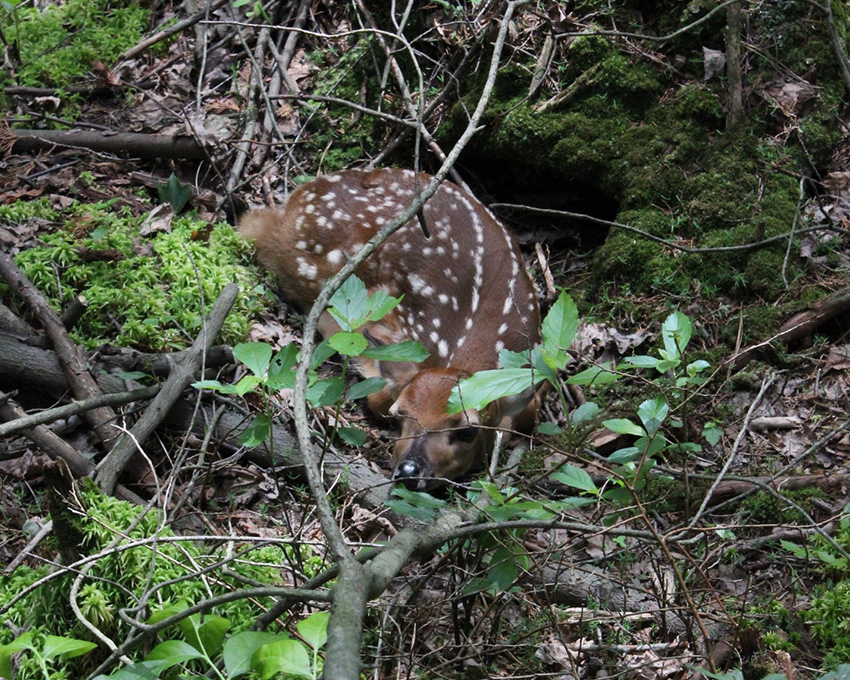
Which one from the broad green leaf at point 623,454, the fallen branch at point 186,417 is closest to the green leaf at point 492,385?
the broad green leaf at point 623,454

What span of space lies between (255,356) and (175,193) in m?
3.25

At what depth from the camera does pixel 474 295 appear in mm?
4910

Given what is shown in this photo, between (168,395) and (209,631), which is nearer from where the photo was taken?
(209,631)

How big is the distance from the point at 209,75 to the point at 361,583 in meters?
5.51

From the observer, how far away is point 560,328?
231 cm

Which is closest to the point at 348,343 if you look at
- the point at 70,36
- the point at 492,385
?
the point at 492,385

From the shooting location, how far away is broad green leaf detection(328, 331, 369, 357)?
7.46 ft

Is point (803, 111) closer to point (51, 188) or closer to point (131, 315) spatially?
point (131, 315)

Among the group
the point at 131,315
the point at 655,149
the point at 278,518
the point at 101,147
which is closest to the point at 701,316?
the point at 655,149

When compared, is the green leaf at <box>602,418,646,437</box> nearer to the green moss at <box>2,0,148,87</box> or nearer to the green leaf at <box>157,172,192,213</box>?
the green leaf at <box>157,172,192,213</box>

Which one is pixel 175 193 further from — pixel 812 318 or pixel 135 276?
pixel 812 318

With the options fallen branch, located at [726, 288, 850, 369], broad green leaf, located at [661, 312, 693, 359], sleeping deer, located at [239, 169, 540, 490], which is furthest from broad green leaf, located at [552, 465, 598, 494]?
fallen branch, located at [726, 288, 850, 369]

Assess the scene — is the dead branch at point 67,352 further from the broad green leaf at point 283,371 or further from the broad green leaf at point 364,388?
the broad green leaf at point 364,388

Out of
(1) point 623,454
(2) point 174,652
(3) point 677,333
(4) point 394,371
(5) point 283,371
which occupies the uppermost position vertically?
(5) point 283,371
